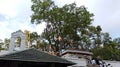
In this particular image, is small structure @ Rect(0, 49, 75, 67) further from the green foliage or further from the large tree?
the green foliage


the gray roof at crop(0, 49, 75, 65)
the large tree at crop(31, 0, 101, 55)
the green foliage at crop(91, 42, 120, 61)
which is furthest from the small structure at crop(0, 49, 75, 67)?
the green foliage at crop(91, 42, 120, 61)

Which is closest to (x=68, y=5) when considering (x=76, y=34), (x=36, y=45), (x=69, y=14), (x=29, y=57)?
(x=69, y=14)

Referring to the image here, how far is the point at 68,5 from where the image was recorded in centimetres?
3719

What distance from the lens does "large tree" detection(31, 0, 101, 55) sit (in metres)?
35.8

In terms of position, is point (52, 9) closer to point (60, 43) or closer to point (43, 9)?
point (43, 9)

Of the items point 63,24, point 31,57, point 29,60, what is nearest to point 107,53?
point 63,24

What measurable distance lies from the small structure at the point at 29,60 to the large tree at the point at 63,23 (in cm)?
1748

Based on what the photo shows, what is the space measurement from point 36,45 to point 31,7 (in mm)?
5948

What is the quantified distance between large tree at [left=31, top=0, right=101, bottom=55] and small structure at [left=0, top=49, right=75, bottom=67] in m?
17.5

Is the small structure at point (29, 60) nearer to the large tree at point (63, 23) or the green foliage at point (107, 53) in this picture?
the large tree at point (63, 23)

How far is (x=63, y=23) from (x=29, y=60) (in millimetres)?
19836

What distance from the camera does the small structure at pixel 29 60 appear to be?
16.4m

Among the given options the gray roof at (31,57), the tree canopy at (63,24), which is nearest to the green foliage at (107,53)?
the tree canopy at (63,24)

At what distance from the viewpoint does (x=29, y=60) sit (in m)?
16.7
